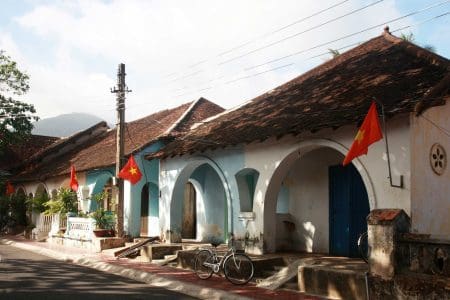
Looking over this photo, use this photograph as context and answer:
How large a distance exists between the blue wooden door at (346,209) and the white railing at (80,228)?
29.8ft

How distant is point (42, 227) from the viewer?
22750 millimetres

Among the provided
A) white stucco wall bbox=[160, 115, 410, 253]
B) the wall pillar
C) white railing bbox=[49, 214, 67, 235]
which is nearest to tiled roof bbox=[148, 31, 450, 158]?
white stucco wall bbox=[160, 115, 410, 253]

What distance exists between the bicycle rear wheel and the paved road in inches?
51.2

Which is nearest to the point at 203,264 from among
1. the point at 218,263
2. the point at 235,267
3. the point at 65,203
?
the point at 218,263

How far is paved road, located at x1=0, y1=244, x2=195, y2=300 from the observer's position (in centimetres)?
905

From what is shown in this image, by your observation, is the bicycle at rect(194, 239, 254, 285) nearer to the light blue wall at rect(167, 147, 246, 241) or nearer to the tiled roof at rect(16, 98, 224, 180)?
the light blue wall at rect(167, 147, 246, 241)

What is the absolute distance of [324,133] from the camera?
11.1 metres

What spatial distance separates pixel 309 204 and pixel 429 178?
4492 millimetres

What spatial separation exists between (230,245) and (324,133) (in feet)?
14.6

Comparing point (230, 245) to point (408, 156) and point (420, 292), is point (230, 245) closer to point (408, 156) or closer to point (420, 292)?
point (408, 156)

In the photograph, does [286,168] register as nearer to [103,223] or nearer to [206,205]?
[206,205]

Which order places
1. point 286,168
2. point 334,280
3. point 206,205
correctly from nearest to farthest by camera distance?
point 334,280 < point 286,168 < point 206,205

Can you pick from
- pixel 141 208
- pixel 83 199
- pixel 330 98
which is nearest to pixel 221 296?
pixel 330 98

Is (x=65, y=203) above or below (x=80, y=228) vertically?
above
